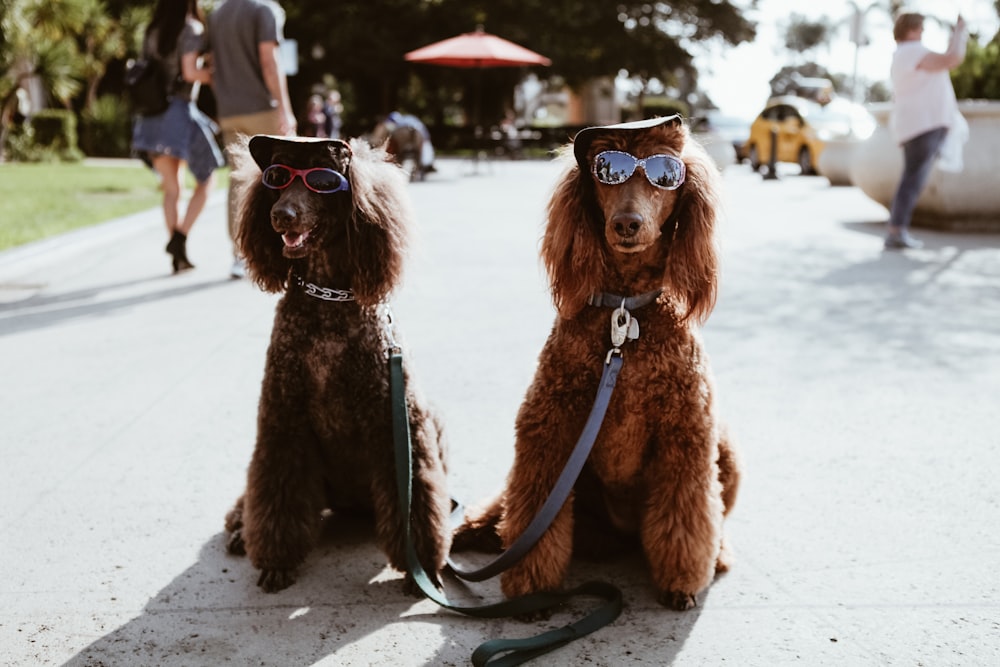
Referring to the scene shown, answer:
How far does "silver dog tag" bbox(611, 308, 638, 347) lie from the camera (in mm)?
2568

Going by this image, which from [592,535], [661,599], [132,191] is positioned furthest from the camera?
[132,191]

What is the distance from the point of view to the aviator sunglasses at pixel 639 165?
243 cm

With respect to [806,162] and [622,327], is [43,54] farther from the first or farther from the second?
[622,327]

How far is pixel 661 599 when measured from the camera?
268cm

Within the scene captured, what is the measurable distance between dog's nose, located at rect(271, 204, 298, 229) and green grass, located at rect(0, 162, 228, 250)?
696cm

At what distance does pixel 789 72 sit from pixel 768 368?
101828 mm

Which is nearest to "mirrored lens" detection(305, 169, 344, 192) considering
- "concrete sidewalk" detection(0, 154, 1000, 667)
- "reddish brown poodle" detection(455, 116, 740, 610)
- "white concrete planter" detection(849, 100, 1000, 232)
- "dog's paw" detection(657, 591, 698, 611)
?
"concrete sidewalk" detection(0, 154, 1000, 667)

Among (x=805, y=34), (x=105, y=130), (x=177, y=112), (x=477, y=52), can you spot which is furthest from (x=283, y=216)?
(x=805, y=34)

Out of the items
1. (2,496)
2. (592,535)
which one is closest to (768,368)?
(592,535)

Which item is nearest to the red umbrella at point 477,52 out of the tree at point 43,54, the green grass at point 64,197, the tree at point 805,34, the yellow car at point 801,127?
the yellow car at point 801,127

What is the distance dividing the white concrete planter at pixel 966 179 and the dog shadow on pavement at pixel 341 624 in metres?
8.53

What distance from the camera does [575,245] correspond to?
2553mm

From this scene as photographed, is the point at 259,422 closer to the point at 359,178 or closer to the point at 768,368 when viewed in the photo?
the point at 359,178

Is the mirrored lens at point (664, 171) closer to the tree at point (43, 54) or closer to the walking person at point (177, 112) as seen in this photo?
the walking person at point (177, 112)
